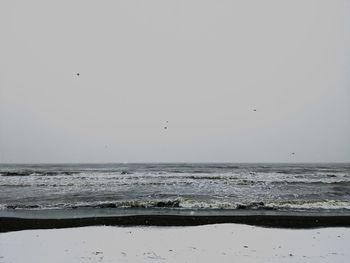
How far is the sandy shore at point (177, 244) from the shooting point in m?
6.15

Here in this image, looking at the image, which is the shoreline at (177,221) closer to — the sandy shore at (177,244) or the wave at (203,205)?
the sandy shore at (177,244)

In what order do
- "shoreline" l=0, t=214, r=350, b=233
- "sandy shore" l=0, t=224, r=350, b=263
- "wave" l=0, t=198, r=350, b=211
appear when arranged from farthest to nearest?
"wave" l=0, t=198, r=350, b=211 → "shoreline" l=0, t=214, r=350, b=233 → "sandy shore" l=0, t=224, r=350, b=263

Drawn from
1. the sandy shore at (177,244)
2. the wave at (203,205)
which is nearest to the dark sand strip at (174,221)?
the sandy shore at (177,244)

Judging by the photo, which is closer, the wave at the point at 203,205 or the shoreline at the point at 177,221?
the shoreline at the point at 177,221

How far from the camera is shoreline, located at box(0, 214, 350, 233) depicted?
946 cm

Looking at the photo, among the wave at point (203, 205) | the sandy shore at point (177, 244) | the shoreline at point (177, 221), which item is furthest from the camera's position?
the wave at point (203, 205)

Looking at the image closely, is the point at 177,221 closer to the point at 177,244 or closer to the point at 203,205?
the point at 177,244

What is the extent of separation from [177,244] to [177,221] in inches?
117

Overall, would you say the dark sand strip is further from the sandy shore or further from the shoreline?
the sandy shore

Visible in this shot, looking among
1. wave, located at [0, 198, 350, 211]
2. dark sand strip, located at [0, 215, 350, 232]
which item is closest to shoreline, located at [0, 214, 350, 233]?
dark sand strip, located at [0, 215, 350, 232]

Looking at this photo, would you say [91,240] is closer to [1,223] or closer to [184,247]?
[184,247]

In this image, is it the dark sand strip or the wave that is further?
the wave

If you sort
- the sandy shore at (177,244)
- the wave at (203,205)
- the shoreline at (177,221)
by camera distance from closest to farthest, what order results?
the sandy shore at (177,244)
the shoreline at (177,221)
the wave at (203,205)

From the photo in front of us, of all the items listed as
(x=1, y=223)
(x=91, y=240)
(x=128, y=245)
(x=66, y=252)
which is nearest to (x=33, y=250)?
(x=66, y=252)
